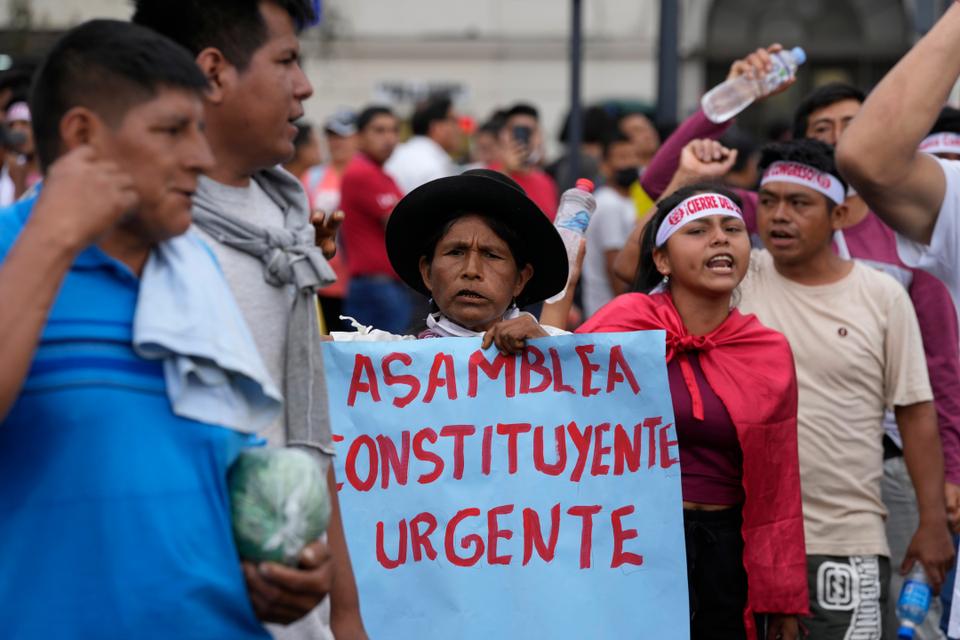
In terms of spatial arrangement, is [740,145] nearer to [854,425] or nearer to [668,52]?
[668,52]

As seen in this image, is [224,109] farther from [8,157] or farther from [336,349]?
[8,157]

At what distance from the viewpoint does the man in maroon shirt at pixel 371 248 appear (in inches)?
464

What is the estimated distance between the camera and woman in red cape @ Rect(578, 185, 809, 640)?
4879mm

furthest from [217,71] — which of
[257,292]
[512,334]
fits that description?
[512,334]

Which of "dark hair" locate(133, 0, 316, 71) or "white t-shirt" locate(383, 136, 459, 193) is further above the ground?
"white t-shirt" locate(383, 136, 459, 193)

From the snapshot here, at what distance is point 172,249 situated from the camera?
2742 millimetres

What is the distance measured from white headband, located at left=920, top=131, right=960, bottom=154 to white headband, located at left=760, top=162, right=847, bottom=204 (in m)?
0.48

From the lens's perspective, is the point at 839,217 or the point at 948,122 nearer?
the point at 839,217

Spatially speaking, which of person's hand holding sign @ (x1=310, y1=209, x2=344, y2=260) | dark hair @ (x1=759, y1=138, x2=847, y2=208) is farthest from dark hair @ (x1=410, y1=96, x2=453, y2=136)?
person's hand holding sign @ (x1=310, y1=209, x2=344, y2=260)

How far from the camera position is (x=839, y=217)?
618cm

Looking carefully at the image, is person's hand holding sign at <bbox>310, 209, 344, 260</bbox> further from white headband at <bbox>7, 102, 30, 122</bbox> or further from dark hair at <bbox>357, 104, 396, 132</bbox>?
dark hair at <bbox>357, 104, 396, 132</bbox>

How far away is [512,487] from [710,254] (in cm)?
110

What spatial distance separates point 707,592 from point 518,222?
1.26 m

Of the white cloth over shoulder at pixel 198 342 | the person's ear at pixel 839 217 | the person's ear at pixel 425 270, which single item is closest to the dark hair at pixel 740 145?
the person's ear at pixel 839 217
